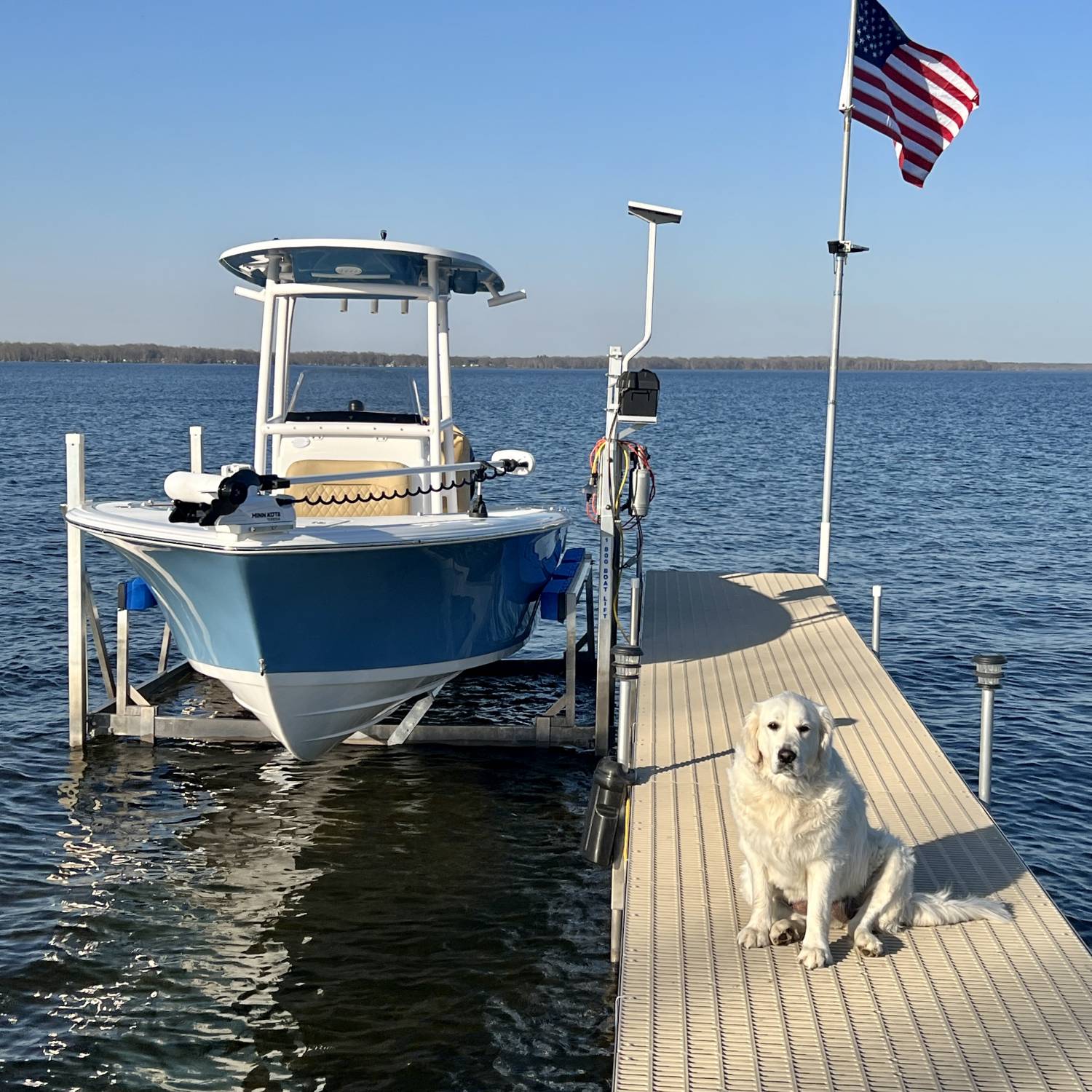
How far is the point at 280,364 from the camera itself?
36.6 ft

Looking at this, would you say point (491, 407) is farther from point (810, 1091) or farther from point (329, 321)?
point (810, 1091)

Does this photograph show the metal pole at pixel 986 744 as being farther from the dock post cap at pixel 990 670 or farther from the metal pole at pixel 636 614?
the metal pole at pixel 636 614

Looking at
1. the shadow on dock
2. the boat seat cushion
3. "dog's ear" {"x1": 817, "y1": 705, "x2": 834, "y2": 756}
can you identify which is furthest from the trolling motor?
"dog's ear" {"x1": 817, "y1": 705, "x2": 834, "y2": 756}

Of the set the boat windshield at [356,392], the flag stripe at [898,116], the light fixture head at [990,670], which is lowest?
the light fixture head at [990,670]

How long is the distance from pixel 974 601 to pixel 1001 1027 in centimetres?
1465

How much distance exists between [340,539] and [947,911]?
4843mm

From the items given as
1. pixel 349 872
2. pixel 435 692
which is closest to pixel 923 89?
pixel 435 692

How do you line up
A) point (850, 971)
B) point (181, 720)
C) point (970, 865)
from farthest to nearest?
1. point (181, 720)
2. point (970, 865)
3. point (850, 971)

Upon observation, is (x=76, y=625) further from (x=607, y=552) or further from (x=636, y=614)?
(x=636, y=614)

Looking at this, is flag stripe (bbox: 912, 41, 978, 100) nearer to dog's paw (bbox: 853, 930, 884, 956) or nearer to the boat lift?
the boat lift

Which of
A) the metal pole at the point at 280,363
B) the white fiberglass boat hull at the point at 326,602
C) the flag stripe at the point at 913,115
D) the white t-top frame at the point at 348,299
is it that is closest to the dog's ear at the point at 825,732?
the white fiberglass boat hull at the point at 326,602

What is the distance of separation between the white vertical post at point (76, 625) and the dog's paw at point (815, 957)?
7331 millimetres

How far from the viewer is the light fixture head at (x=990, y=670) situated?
786 cm

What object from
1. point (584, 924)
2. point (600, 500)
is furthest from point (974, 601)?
point (584, 924)
